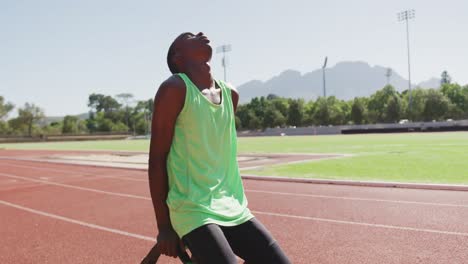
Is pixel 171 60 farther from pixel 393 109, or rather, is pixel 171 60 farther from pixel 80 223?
pixel 393 109

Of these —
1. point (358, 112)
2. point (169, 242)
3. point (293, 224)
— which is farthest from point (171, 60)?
point (358, 112)

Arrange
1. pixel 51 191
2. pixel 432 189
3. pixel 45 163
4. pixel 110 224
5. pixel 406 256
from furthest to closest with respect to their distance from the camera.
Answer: pixel 45 163 → pixel 51 191 → pixel 432 189 → pixel 110 224 → pixel 406 256

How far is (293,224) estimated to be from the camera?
6.59 m

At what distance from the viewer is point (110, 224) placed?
708cm

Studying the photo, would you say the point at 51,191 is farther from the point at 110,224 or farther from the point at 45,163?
the point at 45,163

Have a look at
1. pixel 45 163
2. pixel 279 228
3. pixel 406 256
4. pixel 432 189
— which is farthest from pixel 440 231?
pixel 45 163

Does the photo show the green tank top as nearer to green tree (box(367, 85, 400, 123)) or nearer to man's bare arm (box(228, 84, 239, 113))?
man's bare arm (box(228, 84, 239, 113))

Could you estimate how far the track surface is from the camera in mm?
5172

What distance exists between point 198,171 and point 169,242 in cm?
39

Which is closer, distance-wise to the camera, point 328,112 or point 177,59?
point 177,59

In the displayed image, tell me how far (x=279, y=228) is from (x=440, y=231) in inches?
87.2

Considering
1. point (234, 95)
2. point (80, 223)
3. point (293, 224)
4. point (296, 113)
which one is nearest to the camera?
point (234, 95)

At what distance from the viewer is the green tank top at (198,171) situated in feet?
7.08

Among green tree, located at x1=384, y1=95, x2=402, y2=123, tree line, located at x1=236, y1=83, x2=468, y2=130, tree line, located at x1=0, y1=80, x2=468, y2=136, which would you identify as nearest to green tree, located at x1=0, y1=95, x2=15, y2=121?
tree line, located at x1=0, y1=80, x2=468, y2=136
